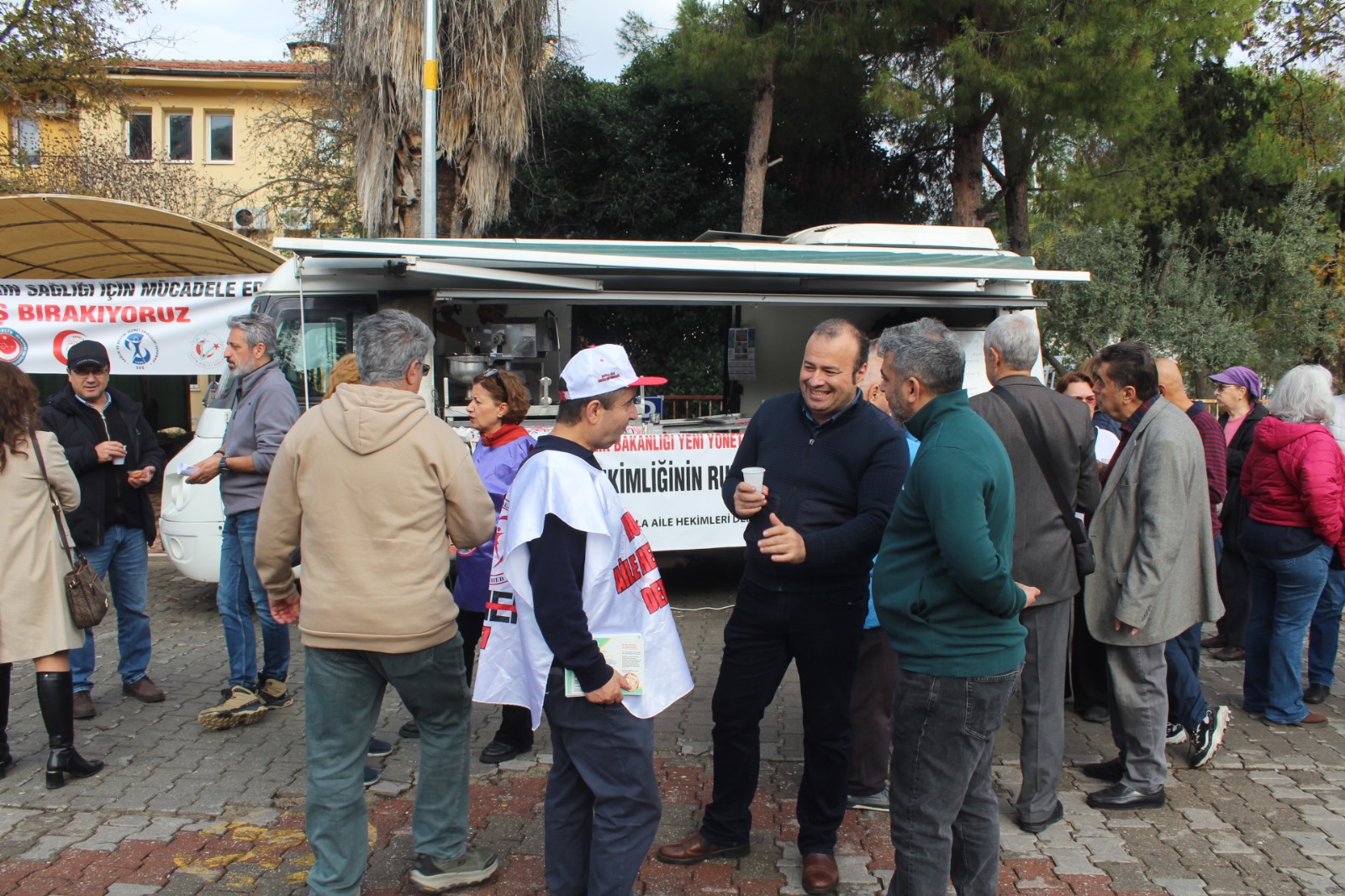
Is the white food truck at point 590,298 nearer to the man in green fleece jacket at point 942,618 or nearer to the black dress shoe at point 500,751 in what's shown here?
the black dress shoe at point 500,751

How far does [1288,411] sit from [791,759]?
10.3ft

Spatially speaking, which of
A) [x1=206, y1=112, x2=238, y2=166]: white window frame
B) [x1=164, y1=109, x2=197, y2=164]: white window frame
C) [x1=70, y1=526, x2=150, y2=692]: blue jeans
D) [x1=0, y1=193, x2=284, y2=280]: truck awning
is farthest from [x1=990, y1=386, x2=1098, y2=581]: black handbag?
[x1=164, y1=109, x2=197, y2=164]: white window frame

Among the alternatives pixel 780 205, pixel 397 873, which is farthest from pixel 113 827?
pixel 780 205

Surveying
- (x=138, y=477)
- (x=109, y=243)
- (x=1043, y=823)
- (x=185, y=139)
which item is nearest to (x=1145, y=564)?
(x=1043, y=823)

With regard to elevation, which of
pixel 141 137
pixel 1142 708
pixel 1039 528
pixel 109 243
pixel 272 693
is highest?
pixel 141 137

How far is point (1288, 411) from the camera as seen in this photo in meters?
5.03

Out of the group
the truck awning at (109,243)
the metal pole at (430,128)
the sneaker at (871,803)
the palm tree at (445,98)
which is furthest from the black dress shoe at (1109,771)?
the palm tree at (445,98)

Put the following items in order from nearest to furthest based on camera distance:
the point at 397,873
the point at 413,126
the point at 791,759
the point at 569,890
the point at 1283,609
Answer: the point at 569,890
the point at 397,873
the point at 791,759
the point at 1283,609
the point at 413,126

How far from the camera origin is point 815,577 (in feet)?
10.9

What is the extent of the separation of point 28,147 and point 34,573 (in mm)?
18971

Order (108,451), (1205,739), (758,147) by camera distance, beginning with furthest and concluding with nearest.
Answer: (758,147)
(108,451)
(1205,739)

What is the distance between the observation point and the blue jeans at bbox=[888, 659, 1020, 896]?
2.78 m

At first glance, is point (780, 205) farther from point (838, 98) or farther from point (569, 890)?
point (569, 890)

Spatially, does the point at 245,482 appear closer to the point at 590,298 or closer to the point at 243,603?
the point at 243,603
